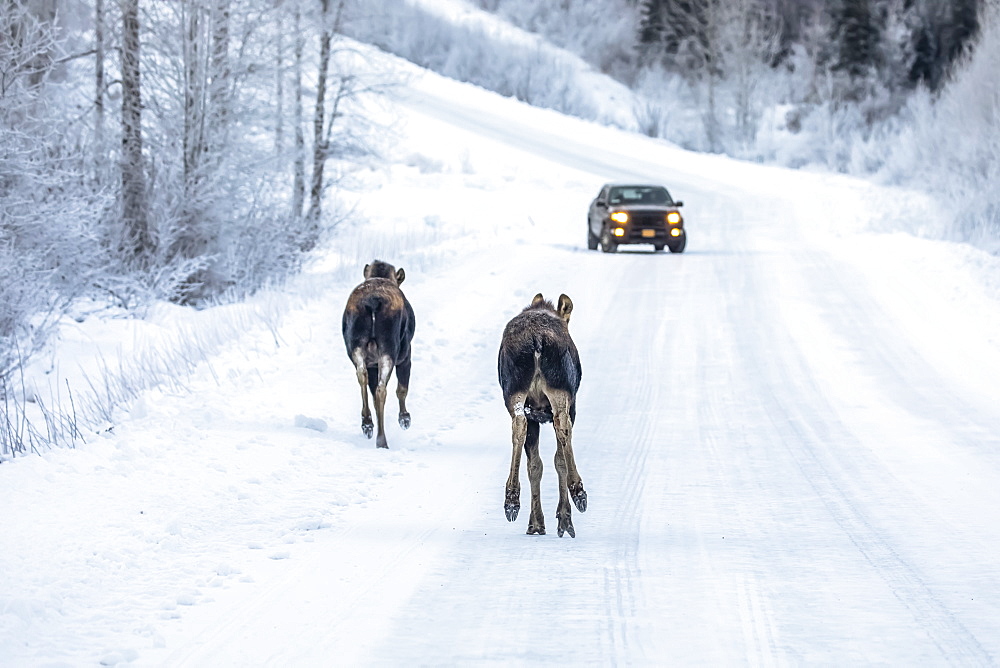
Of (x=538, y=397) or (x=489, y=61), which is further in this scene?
(x=489, y=61)

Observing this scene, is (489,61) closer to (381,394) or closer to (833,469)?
(381,394)

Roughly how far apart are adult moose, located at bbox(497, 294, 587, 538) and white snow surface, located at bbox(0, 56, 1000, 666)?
0.37 meters

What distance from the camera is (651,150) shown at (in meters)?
51.1

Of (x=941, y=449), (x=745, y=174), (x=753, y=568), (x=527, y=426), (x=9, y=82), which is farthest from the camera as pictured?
(x=745, y=174)

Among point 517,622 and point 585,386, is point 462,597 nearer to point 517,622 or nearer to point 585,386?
point 517,622

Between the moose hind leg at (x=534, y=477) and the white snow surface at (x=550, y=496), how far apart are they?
3.7 inches

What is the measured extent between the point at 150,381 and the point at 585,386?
497cm

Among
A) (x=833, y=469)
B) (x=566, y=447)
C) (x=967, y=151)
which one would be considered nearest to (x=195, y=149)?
(x=833, y=469)

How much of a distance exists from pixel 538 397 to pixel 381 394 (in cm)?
336

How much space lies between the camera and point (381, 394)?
36.1 feet

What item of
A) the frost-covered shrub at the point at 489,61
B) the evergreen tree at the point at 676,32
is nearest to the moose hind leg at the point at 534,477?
the frost-covered shrub at the point at 489,61

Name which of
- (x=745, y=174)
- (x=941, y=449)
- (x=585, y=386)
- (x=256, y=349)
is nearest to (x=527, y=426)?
(x=941, y=449)

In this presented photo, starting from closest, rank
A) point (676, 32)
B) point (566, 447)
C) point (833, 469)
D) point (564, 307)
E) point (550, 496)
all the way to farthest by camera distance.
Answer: point (566, 447)
point (564, 307)
point (550, 496)
point (833, 469)
point (676, 32)

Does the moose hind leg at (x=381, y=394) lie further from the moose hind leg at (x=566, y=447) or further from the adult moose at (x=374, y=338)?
the moose hind leg at (x=566, y=447)
